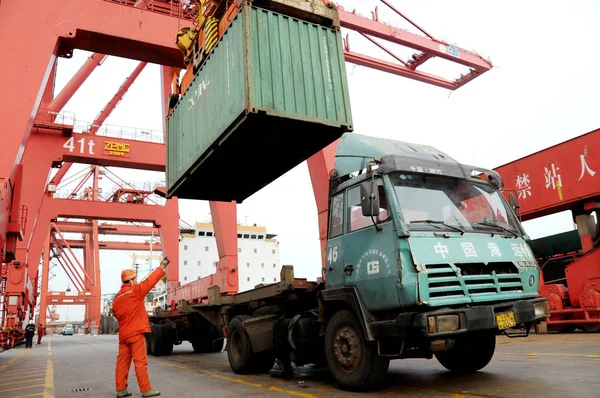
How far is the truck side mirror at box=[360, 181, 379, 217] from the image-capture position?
4.69 metres

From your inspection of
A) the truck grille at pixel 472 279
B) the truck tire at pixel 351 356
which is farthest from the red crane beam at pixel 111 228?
the truck grille at pixel 472 279

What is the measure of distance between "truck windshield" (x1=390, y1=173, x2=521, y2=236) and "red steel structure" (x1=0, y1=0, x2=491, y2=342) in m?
4.44

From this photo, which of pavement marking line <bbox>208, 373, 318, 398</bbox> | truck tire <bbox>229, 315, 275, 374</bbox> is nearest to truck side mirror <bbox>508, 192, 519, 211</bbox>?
pavement marking line <bbox>208, 373, 318, 398</bbox>

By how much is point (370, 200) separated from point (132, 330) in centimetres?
302

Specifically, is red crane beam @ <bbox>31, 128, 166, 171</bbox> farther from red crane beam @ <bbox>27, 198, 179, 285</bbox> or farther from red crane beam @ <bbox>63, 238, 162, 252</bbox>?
red crane beam @ <bbox>63, 238, 162, 252</bbox>

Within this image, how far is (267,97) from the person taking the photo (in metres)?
6.23

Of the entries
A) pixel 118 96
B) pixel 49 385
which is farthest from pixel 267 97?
pixel 118 96

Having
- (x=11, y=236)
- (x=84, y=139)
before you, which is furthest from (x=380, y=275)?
(x=84, y=139)

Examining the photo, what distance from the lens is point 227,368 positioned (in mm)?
8125

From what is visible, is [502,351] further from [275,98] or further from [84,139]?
[84,139]

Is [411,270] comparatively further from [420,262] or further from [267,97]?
[267,97]

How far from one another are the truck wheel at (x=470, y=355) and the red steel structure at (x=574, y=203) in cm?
492

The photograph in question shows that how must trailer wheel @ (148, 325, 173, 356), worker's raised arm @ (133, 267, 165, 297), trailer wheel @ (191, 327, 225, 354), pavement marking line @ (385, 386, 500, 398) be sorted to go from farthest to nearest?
trailer wheel @ (191, 327, 225, 354) < trailer wheel @ (148, 325, 173, 356) < worker's raised arm @ (133, 267, 165, 297) < pavement marking line @ (385, 386, 500, 398)

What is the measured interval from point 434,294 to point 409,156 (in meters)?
1.58
